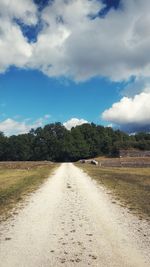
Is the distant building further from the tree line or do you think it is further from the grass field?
the grass field

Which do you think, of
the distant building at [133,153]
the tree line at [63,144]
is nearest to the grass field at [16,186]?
the distant building at [133,153]

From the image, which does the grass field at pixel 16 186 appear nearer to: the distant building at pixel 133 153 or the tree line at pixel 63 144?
the distant building at pixel 133 153

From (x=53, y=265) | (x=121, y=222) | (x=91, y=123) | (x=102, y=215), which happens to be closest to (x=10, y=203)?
(x=102, y=215)

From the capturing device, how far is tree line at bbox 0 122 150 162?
493ft

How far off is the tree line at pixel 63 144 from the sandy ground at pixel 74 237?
Answer: 4909 inches

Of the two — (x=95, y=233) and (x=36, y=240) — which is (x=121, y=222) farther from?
(x=36, y=240)

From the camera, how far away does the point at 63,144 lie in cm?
15300

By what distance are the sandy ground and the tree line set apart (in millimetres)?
124694

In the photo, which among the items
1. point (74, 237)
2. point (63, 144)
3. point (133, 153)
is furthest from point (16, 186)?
point (63, 144)

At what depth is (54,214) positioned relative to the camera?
1580 cm

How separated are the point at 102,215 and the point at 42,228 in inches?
133

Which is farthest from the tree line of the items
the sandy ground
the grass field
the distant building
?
the sandy ground

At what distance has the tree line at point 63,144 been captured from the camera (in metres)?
150

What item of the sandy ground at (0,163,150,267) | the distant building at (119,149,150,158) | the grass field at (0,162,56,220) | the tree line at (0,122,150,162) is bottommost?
the sandy ground at (0,163,150,267)
